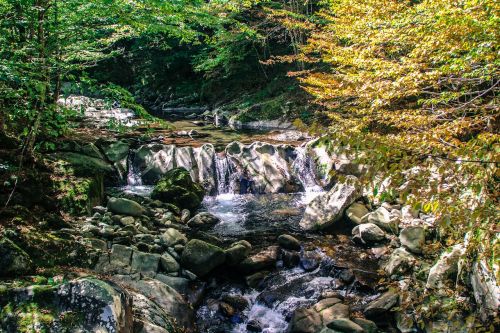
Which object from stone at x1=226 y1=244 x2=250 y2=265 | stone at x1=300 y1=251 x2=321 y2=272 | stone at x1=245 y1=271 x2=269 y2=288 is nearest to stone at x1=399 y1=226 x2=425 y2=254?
stone at x1=300 y1=251 x2=321 y2=272

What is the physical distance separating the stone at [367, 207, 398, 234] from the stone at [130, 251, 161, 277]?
15.8 feet

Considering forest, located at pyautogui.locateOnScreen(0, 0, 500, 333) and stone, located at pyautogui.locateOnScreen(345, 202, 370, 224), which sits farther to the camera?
stone, located at pyautogui.locateOnScreen(345, 202, 370, 224)

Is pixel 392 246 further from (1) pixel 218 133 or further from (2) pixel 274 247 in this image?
(1) pixel 218 133

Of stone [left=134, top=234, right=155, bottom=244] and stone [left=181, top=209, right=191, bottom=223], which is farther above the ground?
stone [left=134, top=234, right=155, bottom=244]

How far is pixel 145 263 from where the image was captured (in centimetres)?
584

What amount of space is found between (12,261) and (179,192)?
6.10 m

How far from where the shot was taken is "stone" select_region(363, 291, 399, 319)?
5.15 meters

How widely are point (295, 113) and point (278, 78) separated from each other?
15.5 feet

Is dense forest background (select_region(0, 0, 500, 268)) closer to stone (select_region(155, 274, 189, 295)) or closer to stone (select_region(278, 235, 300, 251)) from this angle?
stone (select_region(278, 235, 300, 251))

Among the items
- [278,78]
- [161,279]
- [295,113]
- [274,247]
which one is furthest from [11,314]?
[278,78]

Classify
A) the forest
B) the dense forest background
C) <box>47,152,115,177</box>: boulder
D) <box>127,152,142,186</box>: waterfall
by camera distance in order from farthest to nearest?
<box>127,152,142,186</box>: waterfall
<box>47,152,115,177</box>: boulder
the forest
the dense forest background

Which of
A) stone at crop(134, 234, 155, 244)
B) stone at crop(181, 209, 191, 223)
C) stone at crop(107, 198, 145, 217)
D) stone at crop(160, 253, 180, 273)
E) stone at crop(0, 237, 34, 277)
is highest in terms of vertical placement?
stone at crop(0, 237, 34, 277)

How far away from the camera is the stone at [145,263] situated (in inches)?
225

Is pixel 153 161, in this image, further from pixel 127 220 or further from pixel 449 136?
pixel 449 136
